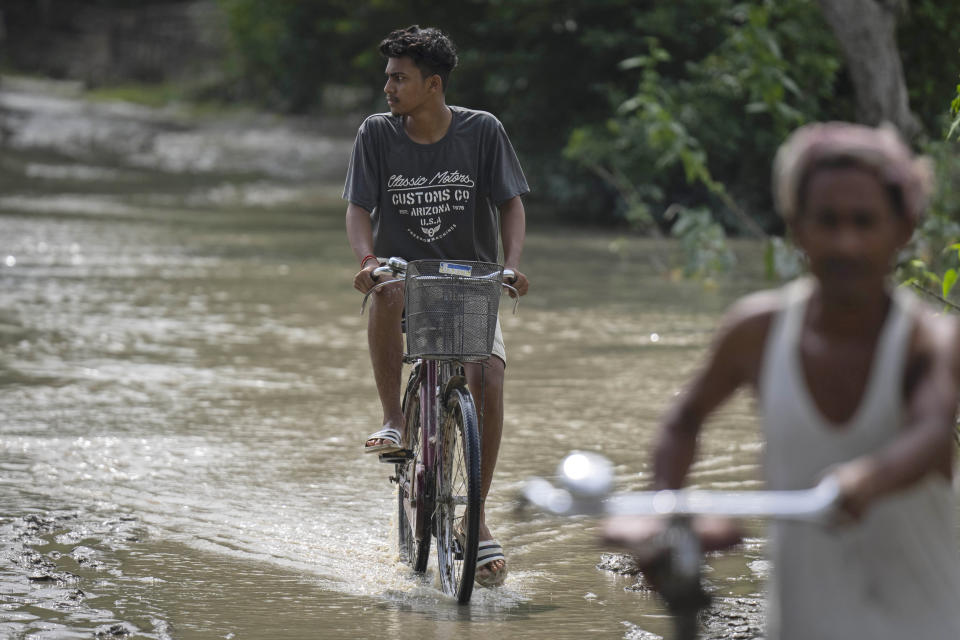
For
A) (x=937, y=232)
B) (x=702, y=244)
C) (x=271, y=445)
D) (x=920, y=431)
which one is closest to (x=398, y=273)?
(x=271, y=445)

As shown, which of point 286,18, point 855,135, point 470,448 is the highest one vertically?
point 286,18

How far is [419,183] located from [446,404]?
2.88 feet

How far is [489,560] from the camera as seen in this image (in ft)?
18.3

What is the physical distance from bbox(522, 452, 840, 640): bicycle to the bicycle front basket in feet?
9.66

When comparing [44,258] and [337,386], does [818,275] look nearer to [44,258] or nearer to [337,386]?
[337,386]

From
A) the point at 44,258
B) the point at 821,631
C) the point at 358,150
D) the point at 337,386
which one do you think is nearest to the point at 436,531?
the point at 358,150

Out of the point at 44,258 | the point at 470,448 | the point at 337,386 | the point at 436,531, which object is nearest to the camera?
the point at 470,448

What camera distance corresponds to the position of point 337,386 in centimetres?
1001

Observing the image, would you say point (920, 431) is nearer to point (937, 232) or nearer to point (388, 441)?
point (388, 441)

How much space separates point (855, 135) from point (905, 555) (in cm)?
68

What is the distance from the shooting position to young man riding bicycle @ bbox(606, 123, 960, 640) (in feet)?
7.67

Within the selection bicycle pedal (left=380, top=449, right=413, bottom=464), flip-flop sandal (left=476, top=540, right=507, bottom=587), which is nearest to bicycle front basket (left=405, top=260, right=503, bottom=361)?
bicycle pedal (left=380, top=449, right=413, bottom=464)

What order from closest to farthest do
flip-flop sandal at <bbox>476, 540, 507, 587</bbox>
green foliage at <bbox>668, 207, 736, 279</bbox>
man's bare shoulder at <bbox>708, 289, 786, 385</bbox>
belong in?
1. man's bare shoulder at <bbox>708, 289, 786, 385</bbox>
2. flip-flop sandal at <bbox>476, 540, 507, 587</bbox>
3. green foliage at <bbox>668, 207, 736, 279</bbox>

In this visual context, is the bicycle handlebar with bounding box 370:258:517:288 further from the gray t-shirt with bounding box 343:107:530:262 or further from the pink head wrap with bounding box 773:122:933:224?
the pink head wrap with bounding box 773:122:933:224
